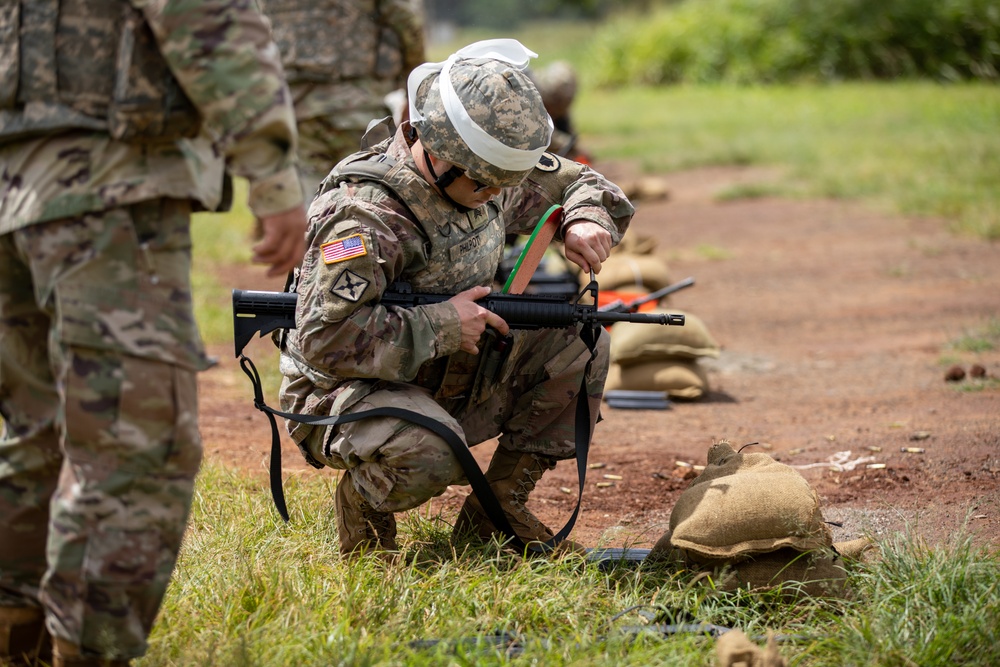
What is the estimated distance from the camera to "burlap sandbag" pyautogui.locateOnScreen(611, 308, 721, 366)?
552cm

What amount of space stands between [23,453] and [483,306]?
51.5 inches

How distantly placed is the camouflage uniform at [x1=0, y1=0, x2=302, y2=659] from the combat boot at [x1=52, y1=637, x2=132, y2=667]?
0.02 metres

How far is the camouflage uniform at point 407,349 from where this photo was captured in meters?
3.04

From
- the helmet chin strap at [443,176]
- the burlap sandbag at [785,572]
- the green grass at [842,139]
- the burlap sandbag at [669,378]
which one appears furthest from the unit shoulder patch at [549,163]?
the green grass at [842,139]

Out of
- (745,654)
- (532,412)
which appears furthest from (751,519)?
(532,412)

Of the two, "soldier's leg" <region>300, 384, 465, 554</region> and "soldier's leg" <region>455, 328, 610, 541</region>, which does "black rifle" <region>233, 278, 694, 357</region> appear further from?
"soldier's leg" <region>300, 384, 465, 554</region>

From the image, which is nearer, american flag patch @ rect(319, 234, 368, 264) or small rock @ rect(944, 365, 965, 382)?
american flag patch @ rect(319, 234, 368, 264)

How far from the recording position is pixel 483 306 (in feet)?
10.7

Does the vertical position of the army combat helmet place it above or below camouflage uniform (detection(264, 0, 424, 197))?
above

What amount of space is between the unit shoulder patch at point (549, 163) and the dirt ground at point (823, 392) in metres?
1.17

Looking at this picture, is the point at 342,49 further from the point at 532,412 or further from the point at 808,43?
the point at 808,43

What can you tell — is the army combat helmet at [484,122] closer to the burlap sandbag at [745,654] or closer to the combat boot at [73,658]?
the burlap sandbag at [745,654]

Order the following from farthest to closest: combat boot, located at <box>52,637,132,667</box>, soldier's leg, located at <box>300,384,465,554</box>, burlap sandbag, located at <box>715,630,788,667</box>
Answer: soldier's leg, located at <box>300,384,465,554</box>, burlap sandbag, located at <box>715,630,788,667</box>, combat boot, located at <box>52,637,132,667</box>

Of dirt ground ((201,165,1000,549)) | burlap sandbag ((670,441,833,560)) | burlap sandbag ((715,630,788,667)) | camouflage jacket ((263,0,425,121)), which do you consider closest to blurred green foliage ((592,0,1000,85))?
dirt ground ((201,165,1000,549))
